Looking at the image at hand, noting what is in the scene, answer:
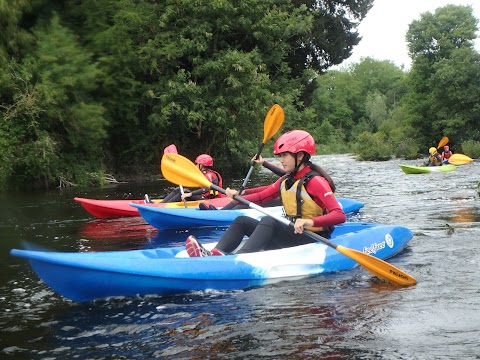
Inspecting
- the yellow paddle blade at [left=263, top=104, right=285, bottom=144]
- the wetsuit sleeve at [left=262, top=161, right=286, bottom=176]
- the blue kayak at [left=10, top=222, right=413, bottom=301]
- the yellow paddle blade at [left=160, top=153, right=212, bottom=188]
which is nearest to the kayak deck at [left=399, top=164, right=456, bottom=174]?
the yellow paddle blade at [left=263, top=104, right=285, bottom=144]

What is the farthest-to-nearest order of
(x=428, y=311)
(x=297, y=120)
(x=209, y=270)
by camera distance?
(x=297, y=120) → (x=209, y=270) → (x=428, y=311)

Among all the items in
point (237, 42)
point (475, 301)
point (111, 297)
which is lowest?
point (475, 301)

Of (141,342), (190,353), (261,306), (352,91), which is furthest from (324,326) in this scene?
(352,91)

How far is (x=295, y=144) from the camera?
4719mm

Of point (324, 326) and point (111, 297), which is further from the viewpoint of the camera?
point (111, 297)

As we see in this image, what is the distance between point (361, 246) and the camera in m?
5.22

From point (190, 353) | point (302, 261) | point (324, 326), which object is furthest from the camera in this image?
point (302, 261)

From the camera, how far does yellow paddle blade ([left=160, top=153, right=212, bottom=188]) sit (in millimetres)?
5824

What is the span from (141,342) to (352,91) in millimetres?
66886

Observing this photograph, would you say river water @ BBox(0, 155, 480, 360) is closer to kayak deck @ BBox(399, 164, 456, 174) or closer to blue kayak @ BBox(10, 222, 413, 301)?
blue kayak @ BBox(10, 222, 413, 301)

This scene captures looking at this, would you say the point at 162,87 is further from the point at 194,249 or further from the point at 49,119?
the point at 194,249

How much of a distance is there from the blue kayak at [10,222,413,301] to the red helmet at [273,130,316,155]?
807mm

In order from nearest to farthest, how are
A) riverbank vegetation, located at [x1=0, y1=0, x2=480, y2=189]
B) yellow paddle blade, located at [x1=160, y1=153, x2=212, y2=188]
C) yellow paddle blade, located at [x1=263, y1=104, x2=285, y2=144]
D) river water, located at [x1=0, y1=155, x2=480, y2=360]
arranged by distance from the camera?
river water, located at [x1=0, y1=155, x2=480, y2=360], yellow paddle blade, located at [x1=160, y1=153, x2=212, y2=188], yellow paddle blade, located at [x1=263, y1=104, x2=285, y2=144], riverbank vegetation, located at [x1=0, y1=0, x2=480, y2=189]

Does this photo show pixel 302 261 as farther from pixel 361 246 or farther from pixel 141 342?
pixel 141 342
